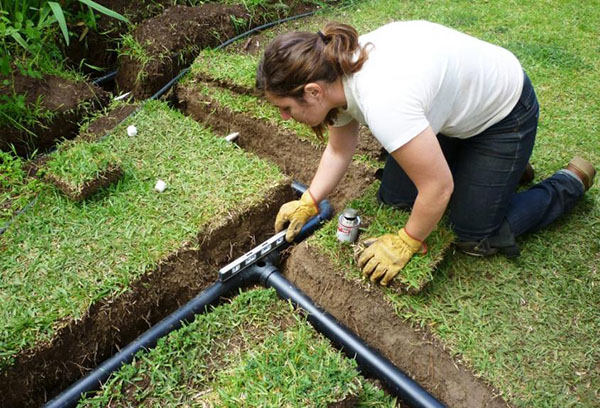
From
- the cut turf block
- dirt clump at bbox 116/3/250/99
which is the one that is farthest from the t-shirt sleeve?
dirt clump at bbox 116/3/250/99

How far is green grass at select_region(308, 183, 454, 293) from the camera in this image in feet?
6.68

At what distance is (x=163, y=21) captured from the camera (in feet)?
12.2

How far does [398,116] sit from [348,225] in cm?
74

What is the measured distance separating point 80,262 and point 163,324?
21.0 inches

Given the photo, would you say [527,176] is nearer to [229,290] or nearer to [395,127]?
[395,127]

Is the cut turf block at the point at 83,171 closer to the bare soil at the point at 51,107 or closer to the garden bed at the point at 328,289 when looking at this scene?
the garden bed at the point at 328,289

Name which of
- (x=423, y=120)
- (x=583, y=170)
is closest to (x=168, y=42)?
(x=423, y=120)

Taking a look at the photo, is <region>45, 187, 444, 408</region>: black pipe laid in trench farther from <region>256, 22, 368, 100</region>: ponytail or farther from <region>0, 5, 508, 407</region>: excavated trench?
<region>256, 22, 368, 100</region>: ponytail

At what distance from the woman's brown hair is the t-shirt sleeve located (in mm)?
179

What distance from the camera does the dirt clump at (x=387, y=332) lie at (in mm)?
1908

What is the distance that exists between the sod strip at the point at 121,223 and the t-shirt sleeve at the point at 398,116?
116 cm

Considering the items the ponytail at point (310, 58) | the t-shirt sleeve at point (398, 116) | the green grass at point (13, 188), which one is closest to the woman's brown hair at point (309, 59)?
the ponytail at point (310, 58)

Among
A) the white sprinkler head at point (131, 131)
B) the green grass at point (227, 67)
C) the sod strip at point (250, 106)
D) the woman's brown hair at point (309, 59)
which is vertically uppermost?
the woman's brown hair at point (309, 59)

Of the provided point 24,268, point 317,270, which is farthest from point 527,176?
point 24,268
